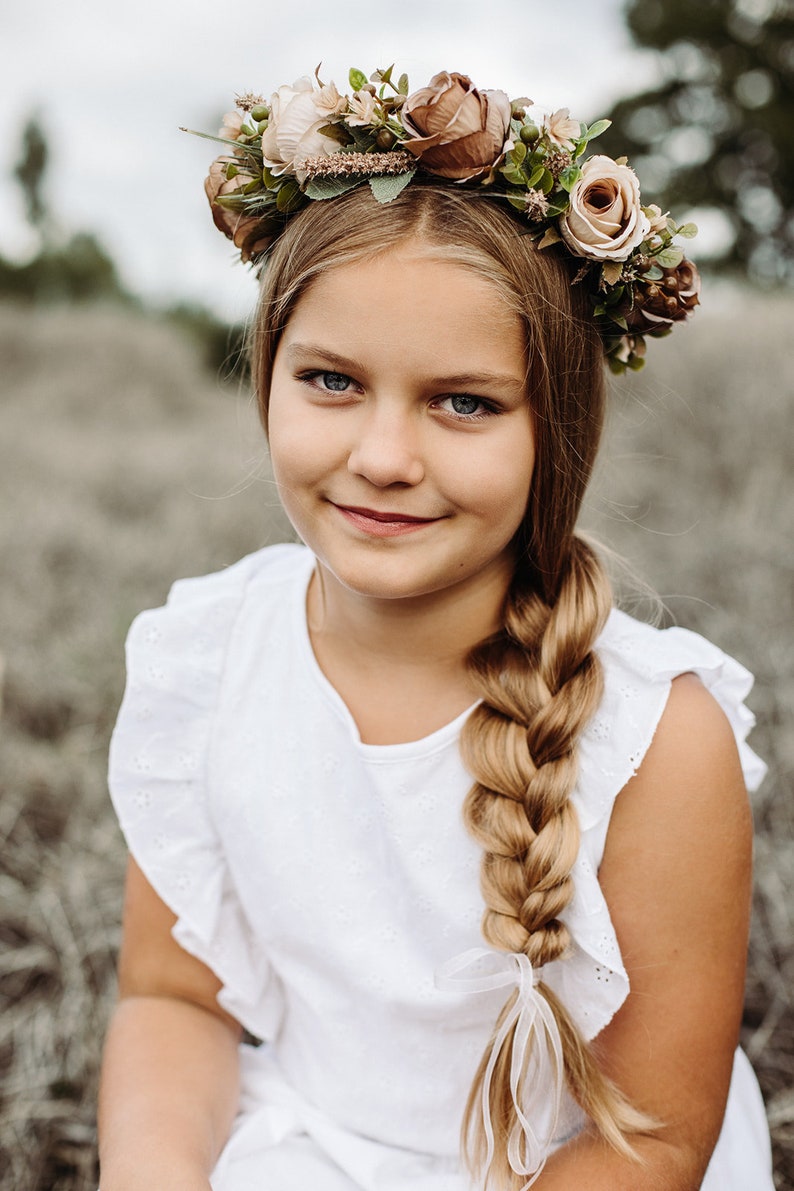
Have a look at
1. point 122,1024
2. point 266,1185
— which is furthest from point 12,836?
point 266,1185

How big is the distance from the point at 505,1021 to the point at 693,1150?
0.32m

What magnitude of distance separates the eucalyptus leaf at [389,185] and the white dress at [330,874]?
70cm

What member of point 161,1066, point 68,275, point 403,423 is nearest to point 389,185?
point 403,423

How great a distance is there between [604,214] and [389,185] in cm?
27

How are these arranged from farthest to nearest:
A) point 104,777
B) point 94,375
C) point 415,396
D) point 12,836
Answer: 1. point 94,375
2. point 104,777
3. point 12,836
4. point 415,396

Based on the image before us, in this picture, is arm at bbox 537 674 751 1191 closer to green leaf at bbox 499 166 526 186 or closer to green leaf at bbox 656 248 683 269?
green leaf at bbox 656 248 683 269

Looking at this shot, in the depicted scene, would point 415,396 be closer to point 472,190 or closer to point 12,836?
point 472,190

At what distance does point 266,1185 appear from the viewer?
147 centimetres

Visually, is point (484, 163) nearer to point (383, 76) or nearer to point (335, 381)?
point (383, 76)

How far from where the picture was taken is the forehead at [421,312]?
1.23 meters

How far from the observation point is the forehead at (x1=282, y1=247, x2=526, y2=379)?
1226 mm

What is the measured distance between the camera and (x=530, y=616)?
59.1 inches

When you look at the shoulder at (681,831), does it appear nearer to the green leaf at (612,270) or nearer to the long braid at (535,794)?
the long braid at (535,794)

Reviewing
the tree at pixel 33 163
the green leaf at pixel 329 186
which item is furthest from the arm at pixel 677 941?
the tree at pixel 33 163
